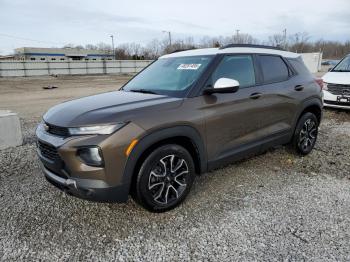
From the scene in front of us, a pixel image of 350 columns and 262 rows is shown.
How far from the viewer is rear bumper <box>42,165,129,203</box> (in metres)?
2.85

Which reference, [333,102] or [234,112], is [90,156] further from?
[333,102]

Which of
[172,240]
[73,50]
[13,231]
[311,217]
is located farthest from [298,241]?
[73,50]

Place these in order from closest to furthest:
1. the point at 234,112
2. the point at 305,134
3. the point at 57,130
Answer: the point at 57,130 → the point at 234,112 → the point at 305,134

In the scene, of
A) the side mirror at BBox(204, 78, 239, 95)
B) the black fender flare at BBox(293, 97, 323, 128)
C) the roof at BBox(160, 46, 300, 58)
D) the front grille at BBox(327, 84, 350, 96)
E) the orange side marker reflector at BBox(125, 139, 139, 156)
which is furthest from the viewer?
the front grille at BBox(327, 84, 350, 96)

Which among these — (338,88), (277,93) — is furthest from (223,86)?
(338,88)

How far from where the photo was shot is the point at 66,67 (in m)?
39.7

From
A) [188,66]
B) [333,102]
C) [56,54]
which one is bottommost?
[333,102]

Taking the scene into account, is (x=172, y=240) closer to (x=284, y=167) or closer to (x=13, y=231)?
(x=13, y=231)

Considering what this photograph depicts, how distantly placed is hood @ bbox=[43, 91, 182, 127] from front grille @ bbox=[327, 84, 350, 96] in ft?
21.8

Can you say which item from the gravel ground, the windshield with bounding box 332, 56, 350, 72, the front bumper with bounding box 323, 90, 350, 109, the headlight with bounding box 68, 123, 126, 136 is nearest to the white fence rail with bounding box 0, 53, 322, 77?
the windshield with bounding box 332, 56, 350, 72

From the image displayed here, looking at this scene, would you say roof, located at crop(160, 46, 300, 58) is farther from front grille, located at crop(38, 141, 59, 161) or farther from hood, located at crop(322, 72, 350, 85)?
hood, located at crop(322, 72, 350, 85)

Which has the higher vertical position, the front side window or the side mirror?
the front side window

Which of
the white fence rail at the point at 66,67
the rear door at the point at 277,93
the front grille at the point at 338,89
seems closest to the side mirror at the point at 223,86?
the rear door at the point at 277,93

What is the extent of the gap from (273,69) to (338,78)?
512cm
